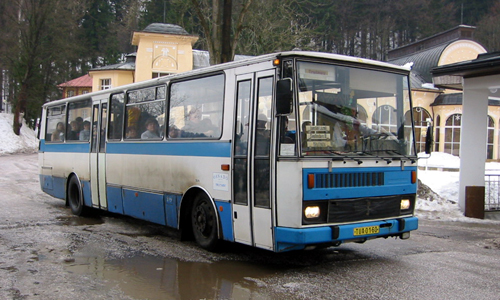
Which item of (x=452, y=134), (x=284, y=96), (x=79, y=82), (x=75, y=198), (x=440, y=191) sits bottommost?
(x=75, y=198)

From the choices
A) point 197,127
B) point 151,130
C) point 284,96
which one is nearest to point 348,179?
point 284,96

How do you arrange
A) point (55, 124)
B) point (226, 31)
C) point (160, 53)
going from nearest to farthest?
point (55, 124)
point (226, 31)
point (160, 53)

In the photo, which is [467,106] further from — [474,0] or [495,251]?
[474,0]

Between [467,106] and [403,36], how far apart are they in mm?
59574

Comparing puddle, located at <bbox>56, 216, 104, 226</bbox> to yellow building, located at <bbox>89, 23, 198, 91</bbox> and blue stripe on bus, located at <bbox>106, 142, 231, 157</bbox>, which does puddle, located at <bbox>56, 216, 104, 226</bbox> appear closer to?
blue stripe on bus, located at <bbox>106, 142, 231, 157</bbox>

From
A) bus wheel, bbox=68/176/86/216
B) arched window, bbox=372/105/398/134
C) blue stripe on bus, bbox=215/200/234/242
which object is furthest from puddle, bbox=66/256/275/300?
bus wheel, bbox=68/176/86/216

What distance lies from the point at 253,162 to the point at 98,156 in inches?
232

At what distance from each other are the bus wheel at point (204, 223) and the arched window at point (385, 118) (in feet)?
9.42

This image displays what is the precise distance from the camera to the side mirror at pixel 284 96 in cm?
676

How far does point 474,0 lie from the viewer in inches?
2562

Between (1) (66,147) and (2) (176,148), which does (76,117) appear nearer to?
(1) (66,147)

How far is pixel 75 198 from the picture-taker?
1332cm

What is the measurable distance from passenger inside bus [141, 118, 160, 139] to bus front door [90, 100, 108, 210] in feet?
6.53

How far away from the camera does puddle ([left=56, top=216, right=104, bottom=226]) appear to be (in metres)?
11.7
